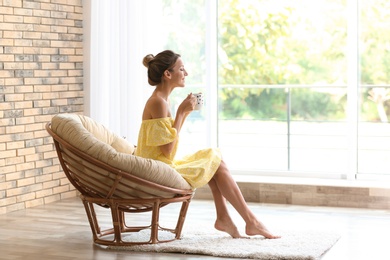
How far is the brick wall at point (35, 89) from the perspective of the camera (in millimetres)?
6008

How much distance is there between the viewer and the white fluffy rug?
433 cm

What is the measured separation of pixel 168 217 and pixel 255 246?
4.19ft

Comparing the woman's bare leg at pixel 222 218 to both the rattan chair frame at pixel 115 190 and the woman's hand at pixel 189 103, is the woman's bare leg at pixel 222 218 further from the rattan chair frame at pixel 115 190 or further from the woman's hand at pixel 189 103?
the woman's hand at pixel 189 103

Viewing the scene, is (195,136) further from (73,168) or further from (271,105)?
(73,168)

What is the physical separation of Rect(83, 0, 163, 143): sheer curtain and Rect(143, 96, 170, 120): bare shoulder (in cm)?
188

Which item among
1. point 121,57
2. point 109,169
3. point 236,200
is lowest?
point 236,200

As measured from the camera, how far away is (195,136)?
7.03m

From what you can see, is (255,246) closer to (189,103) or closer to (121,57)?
(189,103)

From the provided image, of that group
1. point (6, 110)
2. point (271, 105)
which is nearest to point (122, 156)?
point (6, 110)

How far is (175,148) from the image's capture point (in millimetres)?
4789

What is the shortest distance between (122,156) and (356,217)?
1914mm

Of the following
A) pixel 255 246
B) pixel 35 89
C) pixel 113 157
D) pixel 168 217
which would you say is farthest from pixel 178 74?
pixel 35 89

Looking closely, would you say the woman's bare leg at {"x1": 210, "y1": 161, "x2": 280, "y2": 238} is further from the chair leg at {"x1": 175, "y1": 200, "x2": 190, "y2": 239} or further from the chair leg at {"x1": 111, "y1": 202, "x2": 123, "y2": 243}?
the chair leg at {"x1": 111, "y1": 202, "x2": 123, "y2": 243}

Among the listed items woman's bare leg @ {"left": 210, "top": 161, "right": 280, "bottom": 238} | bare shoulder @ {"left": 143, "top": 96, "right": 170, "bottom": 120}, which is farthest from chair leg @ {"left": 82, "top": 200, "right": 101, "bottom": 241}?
woman's bare leg @ {"left": 210, "top": 161, "right": 280, "bottom": 238}
